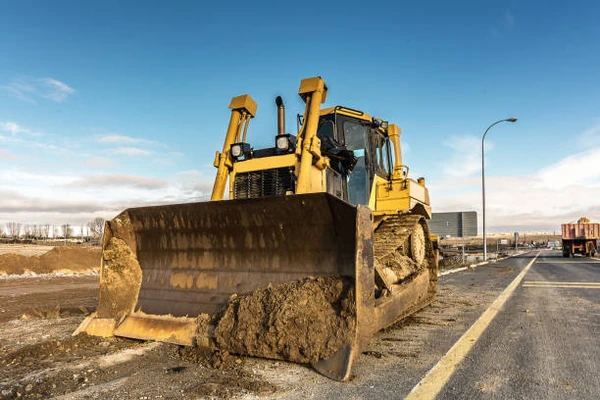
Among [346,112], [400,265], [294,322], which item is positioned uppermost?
[346,112]

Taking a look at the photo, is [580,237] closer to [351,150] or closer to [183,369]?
[351,150]

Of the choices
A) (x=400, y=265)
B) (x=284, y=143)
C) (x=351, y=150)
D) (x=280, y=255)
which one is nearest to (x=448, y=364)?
(x=280, y=255)

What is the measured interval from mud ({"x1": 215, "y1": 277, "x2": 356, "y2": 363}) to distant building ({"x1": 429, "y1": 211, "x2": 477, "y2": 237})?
58.5 ft

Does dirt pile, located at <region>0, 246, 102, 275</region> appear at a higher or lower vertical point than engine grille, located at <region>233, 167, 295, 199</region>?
lower

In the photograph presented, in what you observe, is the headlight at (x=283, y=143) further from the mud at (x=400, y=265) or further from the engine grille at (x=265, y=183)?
the mud at (x=400, y=265)

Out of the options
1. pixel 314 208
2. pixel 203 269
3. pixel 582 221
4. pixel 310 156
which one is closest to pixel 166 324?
pixel 203 269

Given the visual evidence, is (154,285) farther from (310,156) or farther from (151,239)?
(310,156)

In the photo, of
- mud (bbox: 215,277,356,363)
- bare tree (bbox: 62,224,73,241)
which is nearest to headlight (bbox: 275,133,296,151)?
mud (bbox: 215,277,356,363)

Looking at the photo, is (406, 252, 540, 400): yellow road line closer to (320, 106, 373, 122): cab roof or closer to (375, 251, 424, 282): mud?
(375, 251, 424, 282): mud

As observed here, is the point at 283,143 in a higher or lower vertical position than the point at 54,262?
higher

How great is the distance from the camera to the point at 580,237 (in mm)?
31469

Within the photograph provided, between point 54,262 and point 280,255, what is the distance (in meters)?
18.1

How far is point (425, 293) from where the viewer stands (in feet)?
20.5

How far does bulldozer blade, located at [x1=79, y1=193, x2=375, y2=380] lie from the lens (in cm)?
366
